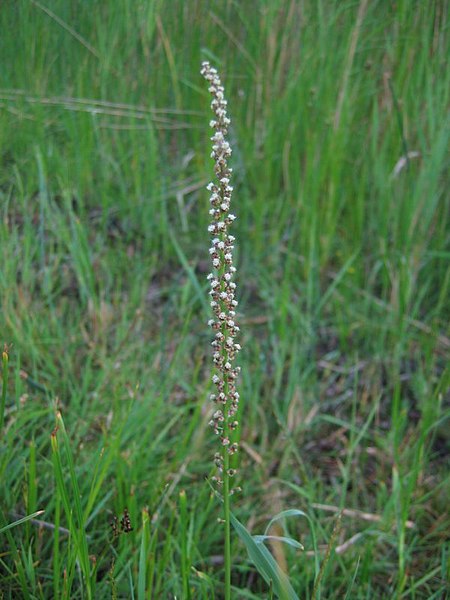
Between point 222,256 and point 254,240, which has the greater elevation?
point 222,256

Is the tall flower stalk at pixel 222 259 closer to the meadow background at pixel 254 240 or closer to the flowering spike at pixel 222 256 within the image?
the flowering spike at pixel 222 256

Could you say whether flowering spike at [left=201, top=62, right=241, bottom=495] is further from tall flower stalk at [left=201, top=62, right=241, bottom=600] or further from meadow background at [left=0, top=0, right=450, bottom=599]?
meadow background at [left=0, top=0, right=450, bottom=599]

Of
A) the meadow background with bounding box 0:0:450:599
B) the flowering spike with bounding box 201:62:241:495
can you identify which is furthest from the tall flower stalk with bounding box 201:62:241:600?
the meadow background with bounding box 0:0:450:599

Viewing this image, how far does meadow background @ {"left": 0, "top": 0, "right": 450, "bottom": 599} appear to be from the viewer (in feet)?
6.64

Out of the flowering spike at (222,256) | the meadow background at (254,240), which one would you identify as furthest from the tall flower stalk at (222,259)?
the meadow background at (254,240)

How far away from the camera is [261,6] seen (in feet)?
8.91

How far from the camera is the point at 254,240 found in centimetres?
285

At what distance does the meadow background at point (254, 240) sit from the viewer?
79.7 inches

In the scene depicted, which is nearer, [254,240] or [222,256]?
[222,256]

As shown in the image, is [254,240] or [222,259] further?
[254,240]

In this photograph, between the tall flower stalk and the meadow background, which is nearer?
the tall flower stalk

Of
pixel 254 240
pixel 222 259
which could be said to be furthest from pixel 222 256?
pixel 254 240

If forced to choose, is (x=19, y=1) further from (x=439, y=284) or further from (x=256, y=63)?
(x=439, y=284)

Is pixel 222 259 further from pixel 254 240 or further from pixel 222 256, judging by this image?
pixel 254 240
